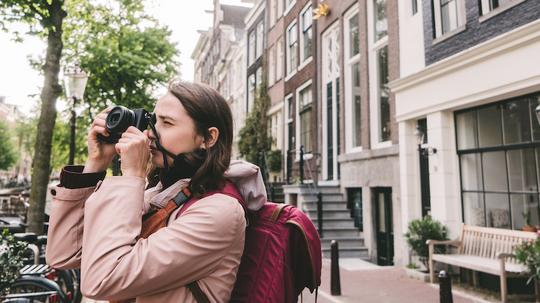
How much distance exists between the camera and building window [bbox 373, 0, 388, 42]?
34.6ft

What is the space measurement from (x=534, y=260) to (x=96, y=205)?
18.5 ft

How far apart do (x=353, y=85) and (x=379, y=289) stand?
6.68m

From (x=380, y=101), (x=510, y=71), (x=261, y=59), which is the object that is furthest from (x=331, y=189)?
(x=261, y=59)

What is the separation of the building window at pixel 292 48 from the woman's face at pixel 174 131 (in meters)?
15.7

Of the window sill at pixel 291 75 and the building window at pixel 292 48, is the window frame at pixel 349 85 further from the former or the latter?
the building window at pixel 292 48

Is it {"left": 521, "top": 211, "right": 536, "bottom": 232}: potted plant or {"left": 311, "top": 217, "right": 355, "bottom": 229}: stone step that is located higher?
{"left": 521, "top": 211, "right": 536, "bottom": 232}: potted plant

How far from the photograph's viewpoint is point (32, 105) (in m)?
38.8

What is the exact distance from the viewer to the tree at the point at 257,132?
18781 mm

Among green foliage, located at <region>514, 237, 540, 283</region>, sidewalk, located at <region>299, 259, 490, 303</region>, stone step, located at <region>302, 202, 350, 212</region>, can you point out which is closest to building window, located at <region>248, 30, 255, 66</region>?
stone step, located at <region>302, 202, 350, 212</region>

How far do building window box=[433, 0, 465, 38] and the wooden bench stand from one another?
12.5ft

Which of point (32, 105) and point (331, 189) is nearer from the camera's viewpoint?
point (331, 189)

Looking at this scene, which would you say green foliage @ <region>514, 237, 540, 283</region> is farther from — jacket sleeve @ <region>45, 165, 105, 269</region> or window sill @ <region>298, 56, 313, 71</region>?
window sill @ <region>298, 56, 313, 71</region>

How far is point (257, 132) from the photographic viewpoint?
→ 63.0ft

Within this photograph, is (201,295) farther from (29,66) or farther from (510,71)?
(29,66)
